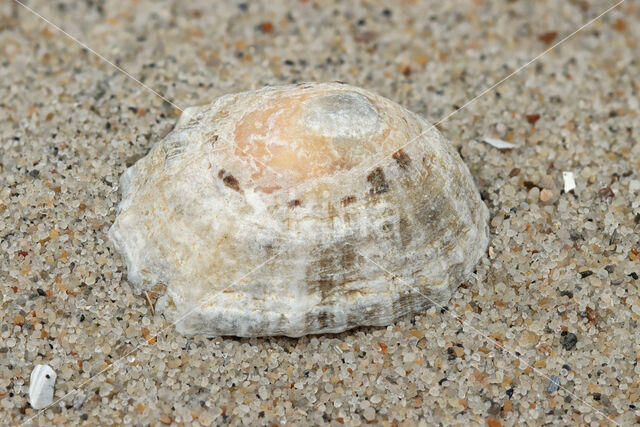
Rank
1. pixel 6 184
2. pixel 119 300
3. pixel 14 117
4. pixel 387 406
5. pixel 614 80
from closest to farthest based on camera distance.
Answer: pixel 387 406 → pixel 119 300 → pixel 6 184 → pixel 14 117 → pixel 614 80

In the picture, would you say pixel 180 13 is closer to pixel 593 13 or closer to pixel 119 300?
pixel 119 300

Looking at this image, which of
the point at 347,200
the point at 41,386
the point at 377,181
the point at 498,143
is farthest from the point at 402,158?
the point at 41,386

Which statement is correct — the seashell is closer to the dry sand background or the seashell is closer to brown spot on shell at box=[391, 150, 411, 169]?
brown spot on shell at box=[391, 150, 411, 169]

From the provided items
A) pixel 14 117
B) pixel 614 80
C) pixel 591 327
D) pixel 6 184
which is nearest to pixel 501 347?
pixel 591 327

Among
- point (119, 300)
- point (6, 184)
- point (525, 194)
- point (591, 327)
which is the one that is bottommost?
point (591, 327)

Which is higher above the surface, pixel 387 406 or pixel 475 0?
pixel 475 0

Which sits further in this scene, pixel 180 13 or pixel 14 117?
pixel 180 13

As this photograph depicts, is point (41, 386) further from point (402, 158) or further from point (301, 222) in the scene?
point (402, 158)
